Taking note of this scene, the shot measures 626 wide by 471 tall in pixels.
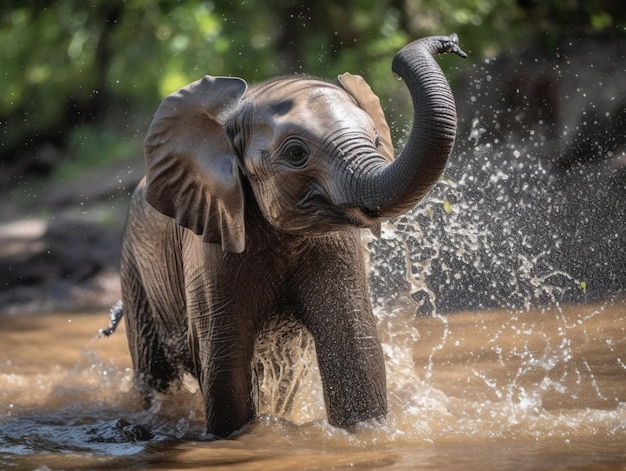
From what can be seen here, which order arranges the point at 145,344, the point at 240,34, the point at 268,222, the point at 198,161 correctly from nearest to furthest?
the point at 268,222 → the point at 198,161 → the point at 145,344 → the point at 240,34

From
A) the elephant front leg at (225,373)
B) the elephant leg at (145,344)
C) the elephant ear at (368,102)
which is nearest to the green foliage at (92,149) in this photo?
the elephant leg at (145,344)

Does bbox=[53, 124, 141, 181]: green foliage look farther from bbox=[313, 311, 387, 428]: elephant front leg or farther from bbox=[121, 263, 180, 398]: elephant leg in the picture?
bbox=[313, 311, 387, 428]: elephant front leg

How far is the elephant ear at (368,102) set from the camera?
5.54m

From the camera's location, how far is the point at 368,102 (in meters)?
5.59

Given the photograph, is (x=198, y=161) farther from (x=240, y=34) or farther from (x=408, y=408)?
(x=240, y=34)

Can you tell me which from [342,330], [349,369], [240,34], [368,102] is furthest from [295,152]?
[240,34]

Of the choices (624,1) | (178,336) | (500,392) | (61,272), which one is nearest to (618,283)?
(500,392)

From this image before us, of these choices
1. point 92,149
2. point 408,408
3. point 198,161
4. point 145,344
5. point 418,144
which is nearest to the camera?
point 418,144

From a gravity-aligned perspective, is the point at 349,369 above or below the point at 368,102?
below

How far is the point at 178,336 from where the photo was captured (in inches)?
265

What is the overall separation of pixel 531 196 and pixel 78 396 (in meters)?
4.24

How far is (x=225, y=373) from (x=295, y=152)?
1152 mm

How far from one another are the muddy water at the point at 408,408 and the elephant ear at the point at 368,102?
1.28 metres

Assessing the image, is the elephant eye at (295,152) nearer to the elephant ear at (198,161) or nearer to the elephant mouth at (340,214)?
the elephant mouth at (340,214)
